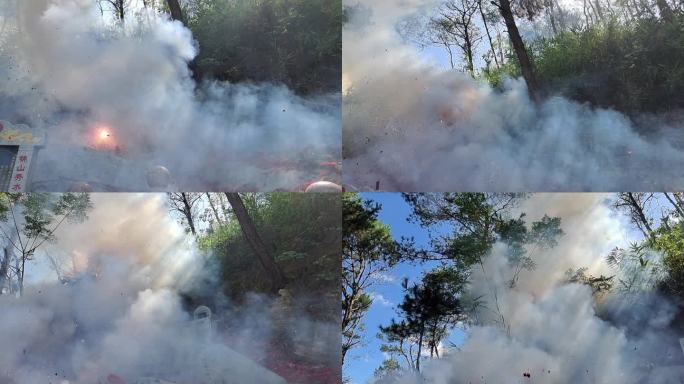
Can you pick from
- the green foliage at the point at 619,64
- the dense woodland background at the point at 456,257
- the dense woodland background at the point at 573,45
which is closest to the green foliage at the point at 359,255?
the dense woodland background at the point at 456,257

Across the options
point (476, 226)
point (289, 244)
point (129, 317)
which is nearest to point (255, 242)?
point (289, 244)

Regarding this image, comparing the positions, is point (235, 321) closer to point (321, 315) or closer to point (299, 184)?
point (321, 315)

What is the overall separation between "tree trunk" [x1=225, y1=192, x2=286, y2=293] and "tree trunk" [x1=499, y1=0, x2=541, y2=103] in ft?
11.5

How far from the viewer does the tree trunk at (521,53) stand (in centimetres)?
748

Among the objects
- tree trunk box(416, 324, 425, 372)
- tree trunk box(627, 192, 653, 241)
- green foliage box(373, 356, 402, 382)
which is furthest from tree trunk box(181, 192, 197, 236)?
tree trunk box(627, 192, 653, 241)

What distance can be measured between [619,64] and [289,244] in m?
4.30

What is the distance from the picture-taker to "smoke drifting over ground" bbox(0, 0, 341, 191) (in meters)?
7.21

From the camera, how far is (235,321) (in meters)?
6.89

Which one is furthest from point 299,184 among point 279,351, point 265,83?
point 279,351

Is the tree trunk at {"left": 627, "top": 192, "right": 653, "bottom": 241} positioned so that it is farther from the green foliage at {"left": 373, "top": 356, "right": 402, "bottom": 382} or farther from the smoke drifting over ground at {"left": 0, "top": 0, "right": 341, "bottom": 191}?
the smoke drifting over ground at {"left": 0, "top": 0, "right": 341, "bottom": 191}

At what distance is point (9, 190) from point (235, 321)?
9.45ft

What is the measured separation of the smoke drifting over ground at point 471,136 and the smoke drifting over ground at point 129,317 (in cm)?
200

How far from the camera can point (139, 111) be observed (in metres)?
7.27

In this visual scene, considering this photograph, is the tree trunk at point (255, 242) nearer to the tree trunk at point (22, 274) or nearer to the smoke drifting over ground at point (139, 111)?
the smoke drifting over ground at point (139, 111)
